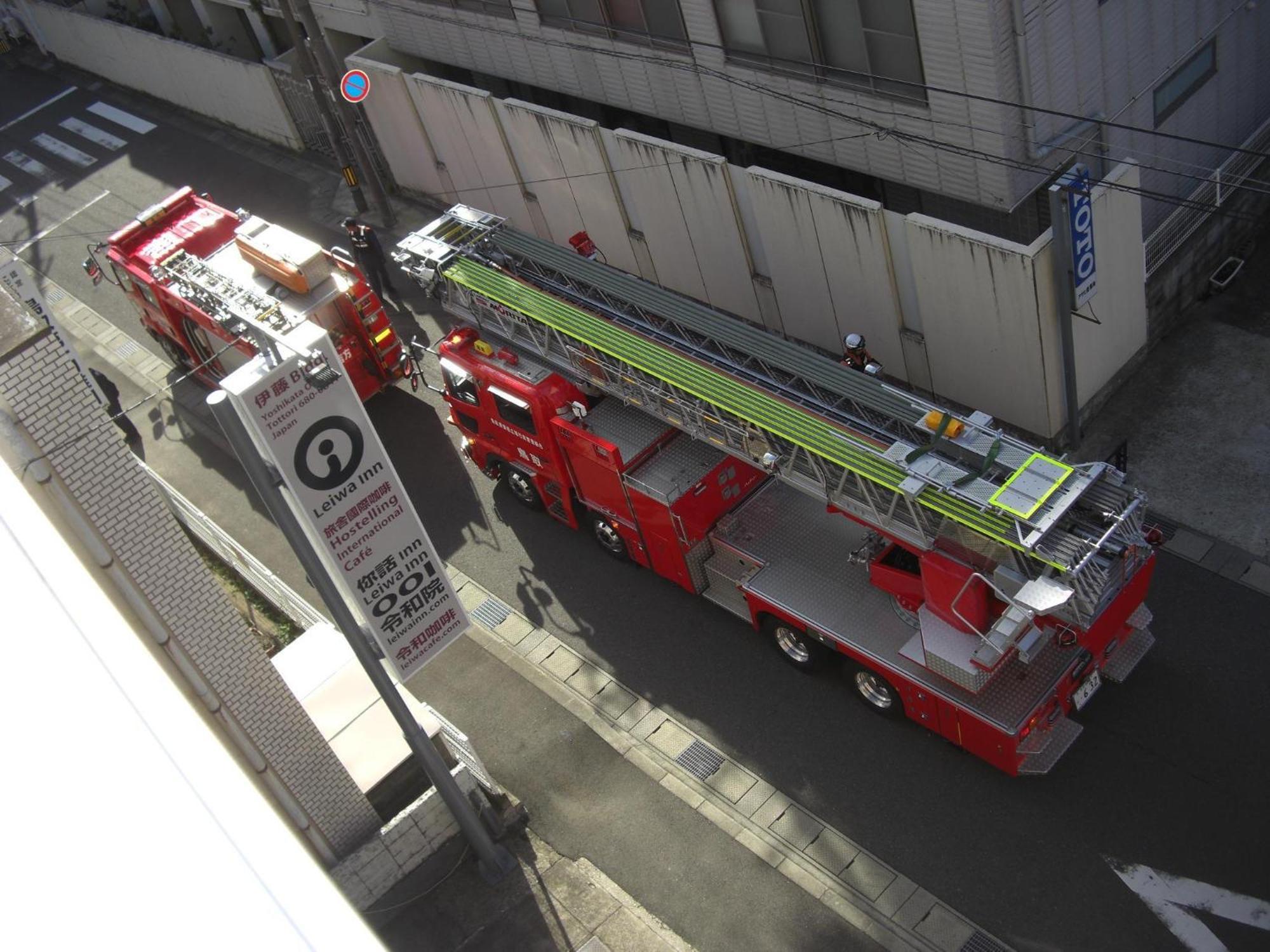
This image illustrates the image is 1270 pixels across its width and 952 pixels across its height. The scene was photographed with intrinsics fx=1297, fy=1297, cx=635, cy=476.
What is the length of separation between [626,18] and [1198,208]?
10005mm

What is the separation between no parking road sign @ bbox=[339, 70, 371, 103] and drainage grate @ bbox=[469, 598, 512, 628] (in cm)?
1121

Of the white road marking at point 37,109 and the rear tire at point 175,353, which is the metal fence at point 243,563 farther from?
the white road marking at point 37,109

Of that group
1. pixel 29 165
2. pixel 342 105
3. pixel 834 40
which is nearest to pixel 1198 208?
pixel 834 40

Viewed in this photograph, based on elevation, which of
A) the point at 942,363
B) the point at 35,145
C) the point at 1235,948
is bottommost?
the point at 1235,948

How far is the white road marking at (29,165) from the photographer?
33906 mm

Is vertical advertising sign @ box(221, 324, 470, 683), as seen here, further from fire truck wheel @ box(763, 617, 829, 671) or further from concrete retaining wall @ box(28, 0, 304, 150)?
concrete retaining wall @ box(28, 0, 304, 150)

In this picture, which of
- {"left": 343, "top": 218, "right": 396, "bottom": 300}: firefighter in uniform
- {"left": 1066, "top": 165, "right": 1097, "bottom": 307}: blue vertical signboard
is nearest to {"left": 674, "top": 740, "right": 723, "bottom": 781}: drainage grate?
{"left": 1066, "top": 165, "right": 1097, "bottom": 307}: blue vertical signboard

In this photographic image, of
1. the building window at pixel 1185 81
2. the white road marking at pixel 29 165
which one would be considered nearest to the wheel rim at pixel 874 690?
the building window at pixel 1185 81

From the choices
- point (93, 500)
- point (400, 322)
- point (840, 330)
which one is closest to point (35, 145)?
point (400, 322)

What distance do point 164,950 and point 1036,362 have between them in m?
15.3

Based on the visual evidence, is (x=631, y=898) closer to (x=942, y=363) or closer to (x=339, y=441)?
(x=339, y=441)

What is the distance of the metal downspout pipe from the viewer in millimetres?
11867

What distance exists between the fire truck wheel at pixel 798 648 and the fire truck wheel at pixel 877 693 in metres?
0.62

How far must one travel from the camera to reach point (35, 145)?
116 ft
